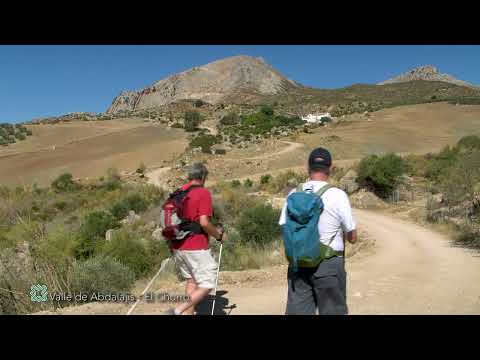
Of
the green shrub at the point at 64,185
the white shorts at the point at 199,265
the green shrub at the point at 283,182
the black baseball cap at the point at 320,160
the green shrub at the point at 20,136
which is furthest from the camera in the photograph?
the green shrub at the point at 20,136

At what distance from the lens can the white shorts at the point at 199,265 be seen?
4.59 metres

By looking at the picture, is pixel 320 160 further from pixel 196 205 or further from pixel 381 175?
pixel 381 175

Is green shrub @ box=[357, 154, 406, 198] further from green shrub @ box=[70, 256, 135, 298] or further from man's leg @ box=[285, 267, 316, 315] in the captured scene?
man's leg @ box=[285, 267, 316, 315]

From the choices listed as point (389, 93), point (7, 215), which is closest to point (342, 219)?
point (7, 215)

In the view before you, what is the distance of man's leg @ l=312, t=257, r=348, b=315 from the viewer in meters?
3.49

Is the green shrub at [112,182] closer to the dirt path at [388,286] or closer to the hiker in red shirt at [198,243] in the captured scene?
the dirt path at [388,286]

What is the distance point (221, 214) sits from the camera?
55.7 feet

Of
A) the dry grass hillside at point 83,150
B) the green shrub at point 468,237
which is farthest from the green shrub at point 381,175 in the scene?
the dry grass hillside at point 83,150

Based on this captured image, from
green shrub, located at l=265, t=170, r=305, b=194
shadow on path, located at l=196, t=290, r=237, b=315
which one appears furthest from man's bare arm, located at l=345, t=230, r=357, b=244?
green shrub, located at l=265, t=170, r=305, b=194

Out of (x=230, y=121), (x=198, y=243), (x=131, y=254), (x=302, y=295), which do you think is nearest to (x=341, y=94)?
(x=230, y=121)

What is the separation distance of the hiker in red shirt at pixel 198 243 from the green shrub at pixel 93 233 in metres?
7.08

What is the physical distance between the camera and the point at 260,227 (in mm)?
12727

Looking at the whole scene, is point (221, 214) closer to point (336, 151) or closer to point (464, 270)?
point (464, 270)

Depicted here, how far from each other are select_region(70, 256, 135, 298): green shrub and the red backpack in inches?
126
